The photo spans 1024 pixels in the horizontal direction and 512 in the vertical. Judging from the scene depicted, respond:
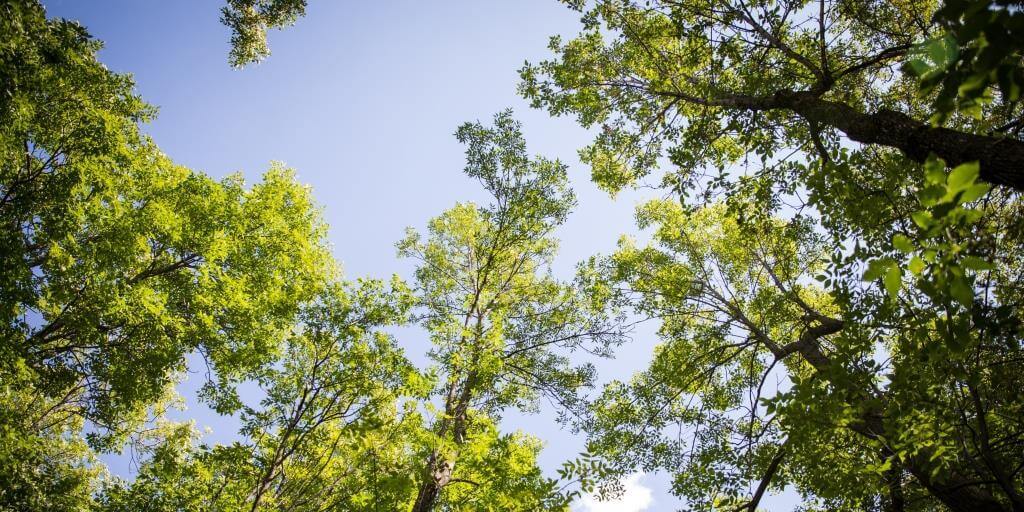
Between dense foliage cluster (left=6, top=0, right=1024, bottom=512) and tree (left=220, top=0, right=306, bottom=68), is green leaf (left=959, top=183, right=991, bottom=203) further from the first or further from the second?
tree (left=220, top=0, right=306, bottom=68)

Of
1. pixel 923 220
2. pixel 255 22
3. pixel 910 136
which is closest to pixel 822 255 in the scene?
pixel 910 136

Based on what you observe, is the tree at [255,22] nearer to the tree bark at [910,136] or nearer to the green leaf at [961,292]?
the tree bark at [910,136]

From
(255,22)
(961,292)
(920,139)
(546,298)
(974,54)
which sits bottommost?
(961,292)

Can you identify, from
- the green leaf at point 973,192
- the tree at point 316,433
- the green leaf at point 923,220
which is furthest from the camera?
the tree at point 316,433

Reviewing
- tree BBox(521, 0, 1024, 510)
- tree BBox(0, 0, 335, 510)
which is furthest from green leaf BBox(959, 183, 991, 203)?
tree BBox(0, 0, 335, 510)

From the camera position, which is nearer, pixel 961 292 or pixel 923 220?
pixel 961 292

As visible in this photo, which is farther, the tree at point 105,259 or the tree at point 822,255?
the tree at point 105,259

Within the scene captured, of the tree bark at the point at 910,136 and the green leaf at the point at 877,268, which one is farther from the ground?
the tree bark at the point at 910,136

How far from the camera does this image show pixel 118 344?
278 inches

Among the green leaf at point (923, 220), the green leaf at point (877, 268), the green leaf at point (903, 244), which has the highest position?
the green leaf at point (923, 220)

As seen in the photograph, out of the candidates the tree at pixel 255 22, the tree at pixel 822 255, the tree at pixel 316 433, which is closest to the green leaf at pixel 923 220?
the tree at pixel 822 255

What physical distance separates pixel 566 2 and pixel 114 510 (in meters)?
9.50

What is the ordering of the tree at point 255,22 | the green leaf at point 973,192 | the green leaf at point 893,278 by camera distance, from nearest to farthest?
the green leaf at point 973,192
the green leaf at point 893,278
the tree at point 255,22

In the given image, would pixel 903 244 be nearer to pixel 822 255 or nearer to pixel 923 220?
pixel 923 220
